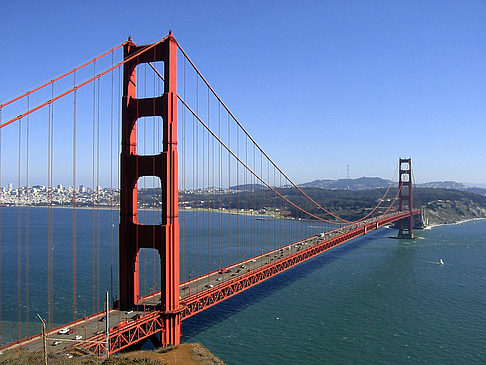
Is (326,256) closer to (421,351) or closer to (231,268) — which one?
(231,268)

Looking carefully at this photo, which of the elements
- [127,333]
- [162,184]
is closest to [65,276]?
[162,184]

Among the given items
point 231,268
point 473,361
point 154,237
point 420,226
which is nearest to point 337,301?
point 231,268

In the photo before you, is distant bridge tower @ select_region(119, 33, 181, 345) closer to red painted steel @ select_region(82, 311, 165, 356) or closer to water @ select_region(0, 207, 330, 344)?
red painted steel @ select_region(82, 311, 165, 356)

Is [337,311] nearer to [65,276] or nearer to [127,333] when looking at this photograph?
[127,333]

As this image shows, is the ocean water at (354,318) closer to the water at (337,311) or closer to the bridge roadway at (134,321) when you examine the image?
the water at (337,311)

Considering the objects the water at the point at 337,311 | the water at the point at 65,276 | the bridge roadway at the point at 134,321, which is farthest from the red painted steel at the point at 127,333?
A: the water at the point at 65,276
